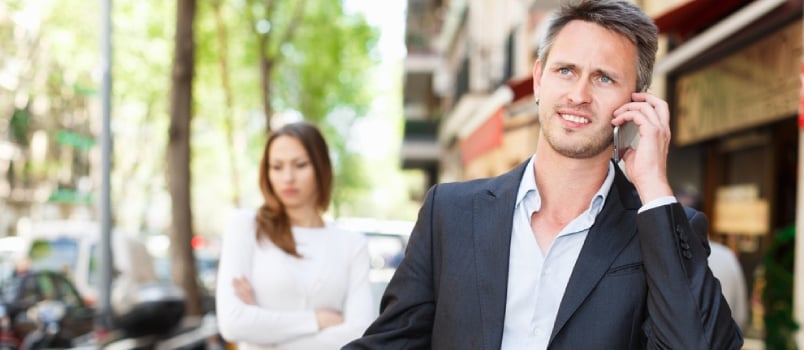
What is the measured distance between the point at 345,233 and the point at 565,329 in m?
2.29

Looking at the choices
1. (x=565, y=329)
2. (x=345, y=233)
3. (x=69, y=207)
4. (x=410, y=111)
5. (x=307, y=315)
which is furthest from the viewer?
(x=69, y=207)

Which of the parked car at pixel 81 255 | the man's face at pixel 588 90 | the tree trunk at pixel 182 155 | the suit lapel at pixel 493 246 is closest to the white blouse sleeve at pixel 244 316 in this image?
the suit lapel at pixel 493 246

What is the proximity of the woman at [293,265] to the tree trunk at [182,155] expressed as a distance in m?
8.66

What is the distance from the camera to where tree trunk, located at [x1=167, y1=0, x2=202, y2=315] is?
12.8 m

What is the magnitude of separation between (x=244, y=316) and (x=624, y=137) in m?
2.13

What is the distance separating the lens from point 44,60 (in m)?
38.6

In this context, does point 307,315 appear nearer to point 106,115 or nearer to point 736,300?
point 736,300

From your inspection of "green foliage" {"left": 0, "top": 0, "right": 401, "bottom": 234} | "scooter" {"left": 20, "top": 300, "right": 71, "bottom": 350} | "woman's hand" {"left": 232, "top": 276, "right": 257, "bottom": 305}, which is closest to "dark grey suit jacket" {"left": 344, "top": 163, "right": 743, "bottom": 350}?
"woman's hand" {"left": 232, "top": 276, "right": 257, "bottom": 305}

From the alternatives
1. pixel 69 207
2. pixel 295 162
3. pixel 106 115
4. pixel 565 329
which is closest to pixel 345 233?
pixel 295 162

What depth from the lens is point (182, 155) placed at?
13.2m

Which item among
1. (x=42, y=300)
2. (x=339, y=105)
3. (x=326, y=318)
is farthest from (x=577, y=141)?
(x=339, y=105)

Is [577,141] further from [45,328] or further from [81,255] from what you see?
[81,255]

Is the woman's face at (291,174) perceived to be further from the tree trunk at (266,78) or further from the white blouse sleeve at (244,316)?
the tree trunk at (266,78)

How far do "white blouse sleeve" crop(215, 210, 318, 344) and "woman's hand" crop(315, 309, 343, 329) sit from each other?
0.04 meters
